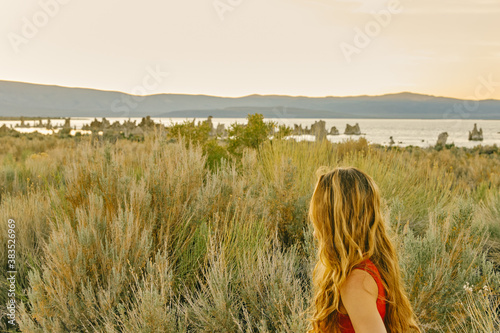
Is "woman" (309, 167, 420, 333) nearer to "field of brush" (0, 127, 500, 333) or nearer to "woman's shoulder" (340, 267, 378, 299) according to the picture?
"woman's shoulder" (340, 267, 378, 299)

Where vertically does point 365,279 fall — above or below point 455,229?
above

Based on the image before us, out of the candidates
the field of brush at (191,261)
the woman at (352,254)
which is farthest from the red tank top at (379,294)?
the field of brush at (191,261)

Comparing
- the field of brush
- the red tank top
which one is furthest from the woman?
the field of brush

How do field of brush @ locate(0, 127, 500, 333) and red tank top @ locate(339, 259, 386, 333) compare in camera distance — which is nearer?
red tank top @ locate(339, 259, 386, 333)

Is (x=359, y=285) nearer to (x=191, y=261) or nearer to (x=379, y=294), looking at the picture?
(x=379, y=294)

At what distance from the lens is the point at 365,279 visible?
1943 millimetres

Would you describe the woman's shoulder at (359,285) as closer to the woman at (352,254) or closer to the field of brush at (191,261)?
the woman at (352,254)

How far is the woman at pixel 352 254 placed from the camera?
1.97 m

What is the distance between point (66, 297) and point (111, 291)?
0.36 m

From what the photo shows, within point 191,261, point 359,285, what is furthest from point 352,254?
point 191,261

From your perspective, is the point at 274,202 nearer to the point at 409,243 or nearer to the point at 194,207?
the point at 194,207

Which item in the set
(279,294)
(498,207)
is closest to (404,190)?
(498,207)

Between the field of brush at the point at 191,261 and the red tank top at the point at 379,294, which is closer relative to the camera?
the red tank top at the point at 379,294

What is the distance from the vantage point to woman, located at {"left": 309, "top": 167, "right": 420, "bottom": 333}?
77.4 inches
